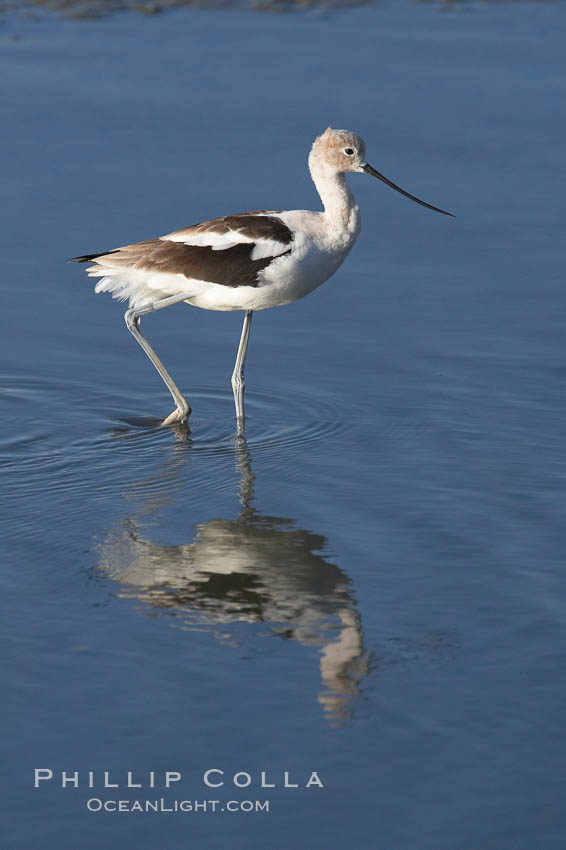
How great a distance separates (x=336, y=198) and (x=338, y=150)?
289 mm

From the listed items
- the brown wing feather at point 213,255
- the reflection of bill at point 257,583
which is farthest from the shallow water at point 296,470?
the brown wing feather at point 213,255

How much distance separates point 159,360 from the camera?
783cm

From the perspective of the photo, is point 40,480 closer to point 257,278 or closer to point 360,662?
point 257,278

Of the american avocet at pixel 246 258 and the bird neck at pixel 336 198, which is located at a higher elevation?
the bird neck at pixel 336 198

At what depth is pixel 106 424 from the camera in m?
7.55

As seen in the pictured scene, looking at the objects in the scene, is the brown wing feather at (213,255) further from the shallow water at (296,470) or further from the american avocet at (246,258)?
the shallow water at (296,470)

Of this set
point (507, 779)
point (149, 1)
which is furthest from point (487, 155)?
point (507, 779)

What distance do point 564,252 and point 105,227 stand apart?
3062mm

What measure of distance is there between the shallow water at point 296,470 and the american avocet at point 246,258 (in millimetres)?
482

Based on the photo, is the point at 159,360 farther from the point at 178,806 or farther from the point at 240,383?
the point at 178,806

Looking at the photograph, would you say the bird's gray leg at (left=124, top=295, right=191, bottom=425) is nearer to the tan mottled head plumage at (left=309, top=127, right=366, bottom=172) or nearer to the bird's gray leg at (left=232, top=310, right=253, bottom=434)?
the bird's gray leg at (left=232, top=310, right=253, bottom=434)

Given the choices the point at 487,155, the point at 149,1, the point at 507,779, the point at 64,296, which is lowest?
the point at 507,779

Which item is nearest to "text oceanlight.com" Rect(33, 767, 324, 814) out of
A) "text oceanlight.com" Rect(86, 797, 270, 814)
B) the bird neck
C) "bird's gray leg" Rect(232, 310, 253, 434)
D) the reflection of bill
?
"text oceanlight.com" Rect(86, 797, 270, 814)

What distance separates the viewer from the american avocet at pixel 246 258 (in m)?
7.58
